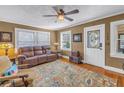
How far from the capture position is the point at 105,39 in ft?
12.7

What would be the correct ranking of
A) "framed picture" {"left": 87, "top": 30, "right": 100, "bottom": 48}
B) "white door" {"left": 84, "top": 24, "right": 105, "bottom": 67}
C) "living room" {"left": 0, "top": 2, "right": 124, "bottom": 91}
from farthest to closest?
"framed picture" {"left": 87, "top": 30, "right": 100, "bottom": 48}, "white door" {"left": 84, "top": 24, "right": 105, "bottom": 67}, "living room" {"left": 0, "top": 2, "right": 124, "bottom": 91}

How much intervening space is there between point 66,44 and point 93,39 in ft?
6.99

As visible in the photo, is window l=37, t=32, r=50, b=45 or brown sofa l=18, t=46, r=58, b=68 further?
window l=37, t=32, r=50, b=45

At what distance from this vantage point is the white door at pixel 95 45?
4031 millimetres

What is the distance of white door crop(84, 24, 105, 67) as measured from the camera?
4.03m

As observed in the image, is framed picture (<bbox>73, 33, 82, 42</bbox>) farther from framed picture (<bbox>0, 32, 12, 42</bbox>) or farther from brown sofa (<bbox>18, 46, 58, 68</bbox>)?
framed picture (<bbox>0, 32, 12, 42</bbox>)

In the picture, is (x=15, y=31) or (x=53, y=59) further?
(x=53, y=59)

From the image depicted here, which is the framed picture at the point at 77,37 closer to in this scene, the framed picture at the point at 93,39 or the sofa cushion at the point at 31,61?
the framed picture at the point at 93,39

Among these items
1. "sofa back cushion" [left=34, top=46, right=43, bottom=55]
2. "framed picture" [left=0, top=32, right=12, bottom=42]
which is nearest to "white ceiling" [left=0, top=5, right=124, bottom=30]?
"framed picture" [left=0, top=32, right=12, bottom=42]

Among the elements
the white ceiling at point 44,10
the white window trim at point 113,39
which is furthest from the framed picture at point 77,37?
the white window trim at point 113,39
